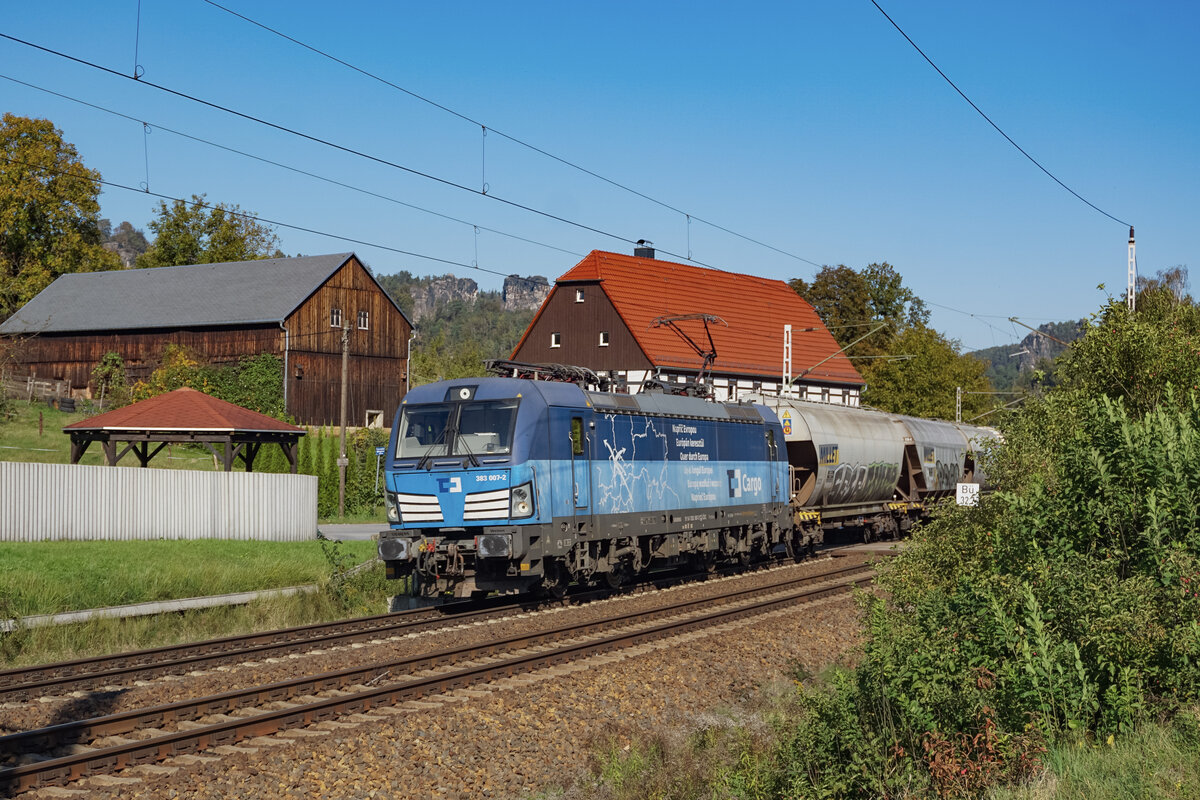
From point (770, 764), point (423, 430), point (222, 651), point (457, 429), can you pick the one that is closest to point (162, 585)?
point (222, 651)

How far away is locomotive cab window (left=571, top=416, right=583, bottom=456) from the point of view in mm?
19312

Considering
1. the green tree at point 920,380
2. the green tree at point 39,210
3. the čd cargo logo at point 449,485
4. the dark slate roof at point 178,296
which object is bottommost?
the čd cargo logo at point 449,485

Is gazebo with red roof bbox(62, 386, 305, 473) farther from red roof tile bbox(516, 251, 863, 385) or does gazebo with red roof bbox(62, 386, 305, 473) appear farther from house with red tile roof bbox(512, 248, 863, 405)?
red roof tile bbox(516, 251, 863, 385)

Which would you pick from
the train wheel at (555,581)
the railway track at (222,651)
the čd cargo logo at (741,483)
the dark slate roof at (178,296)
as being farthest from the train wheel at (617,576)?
the dark slate roof at (178,296)

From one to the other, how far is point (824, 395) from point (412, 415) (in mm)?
48221

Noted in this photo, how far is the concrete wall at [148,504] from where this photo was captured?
2470 cm

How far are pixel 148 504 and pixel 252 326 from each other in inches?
1225

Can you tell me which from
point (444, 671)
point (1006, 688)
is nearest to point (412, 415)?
point (444, 671)

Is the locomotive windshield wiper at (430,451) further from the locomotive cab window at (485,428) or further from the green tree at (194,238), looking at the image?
the green tree at (194,238)

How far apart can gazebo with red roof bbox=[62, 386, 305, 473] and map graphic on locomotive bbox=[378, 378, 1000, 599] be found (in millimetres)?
9920

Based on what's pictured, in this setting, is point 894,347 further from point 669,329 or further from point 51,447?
point 51,447

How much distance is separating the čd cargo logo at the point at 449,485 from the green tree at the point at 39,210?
58.2 metres

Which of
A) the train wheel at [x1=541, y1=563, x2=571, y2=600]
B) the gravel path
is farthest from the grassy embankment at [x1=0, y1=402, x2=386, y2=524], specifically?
the gravel path

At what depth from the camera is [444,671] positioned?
14.2 m
